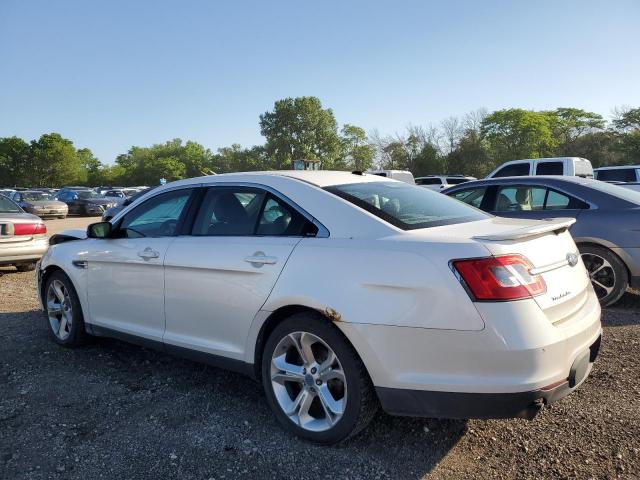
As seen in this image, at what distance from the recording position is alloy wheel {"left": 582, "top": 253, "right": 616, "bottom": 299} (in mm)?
5465

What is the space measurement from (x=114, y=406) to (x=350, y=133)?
84214mm

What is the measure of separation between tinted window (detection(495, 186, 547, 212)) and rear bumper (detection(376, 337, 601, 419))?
3.93 meters

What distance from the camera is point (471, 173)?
50.6 meters

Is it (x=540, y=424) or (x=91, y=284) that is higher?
(x=91, y=284)

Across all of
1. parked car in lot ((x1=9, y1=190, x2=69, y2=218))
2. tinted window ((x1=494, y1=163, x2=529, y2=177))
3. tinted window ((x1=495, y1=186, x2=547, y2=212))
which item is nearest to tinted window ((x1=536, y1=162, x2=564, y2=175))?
tinted window ((x1=494, y1=163, x2=529, y2=177))

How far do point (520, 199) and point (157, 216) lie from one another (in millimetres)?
4493

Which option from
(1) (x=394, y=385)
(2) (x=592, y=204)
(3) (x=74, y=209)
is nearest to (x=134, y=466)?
(1) (x=394, y=385)

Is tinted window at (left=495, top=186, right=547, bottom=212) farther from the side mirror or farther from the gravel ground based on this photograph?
the side mirror

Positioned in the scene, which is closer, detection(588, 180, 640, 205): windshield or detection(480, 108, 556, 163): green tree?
detection(588, 180, 640, 205): windshield

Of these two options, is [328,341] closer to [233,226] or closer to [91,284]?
[233,226]

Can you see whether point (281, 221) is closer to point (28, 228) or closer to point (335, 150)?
point (28, 228)

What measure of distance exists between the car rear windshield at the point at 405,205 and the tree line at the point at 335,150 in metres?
19.7

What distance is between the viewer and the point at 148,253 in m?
3.70

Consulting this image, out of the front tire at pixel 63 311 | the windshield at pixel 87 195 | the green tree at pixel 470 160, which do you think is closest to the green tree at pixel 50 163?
the windshield at pixel 87 195
